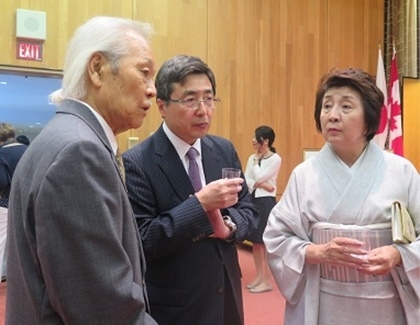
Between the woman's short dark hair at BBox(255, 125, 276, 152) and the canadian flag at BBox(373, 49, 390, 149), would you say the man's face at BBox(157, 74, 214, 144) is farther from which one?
the canadian flag at BBox(373, 49, 390, 149)

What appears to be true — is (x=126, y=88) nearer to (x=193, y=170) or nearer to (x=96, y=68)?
(x=96, y=68)

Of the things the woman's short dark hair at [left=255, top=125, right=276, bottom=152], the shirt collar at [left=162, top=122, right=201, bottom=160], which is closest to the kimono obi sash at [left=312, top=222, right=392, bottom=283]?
the shirt collar at [left=162, top=122, right=201, bottom=160]

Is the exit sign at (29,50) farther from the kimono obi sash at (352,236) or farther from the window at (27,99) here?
the kimono obi sash at (352,236)

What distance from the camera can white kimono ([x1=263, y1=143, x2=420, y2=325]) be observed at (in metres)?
1.53

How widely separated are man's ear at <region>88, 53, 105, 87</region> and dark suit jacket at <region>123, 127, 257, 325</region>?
0.50m

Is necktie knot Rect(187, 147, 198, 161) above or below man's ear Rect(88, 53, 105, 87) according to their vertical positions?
below

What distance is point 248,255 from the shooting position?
6.07 meters

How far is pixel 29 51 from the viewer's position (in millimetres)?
4941

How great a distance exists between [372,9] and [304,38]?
138 cm

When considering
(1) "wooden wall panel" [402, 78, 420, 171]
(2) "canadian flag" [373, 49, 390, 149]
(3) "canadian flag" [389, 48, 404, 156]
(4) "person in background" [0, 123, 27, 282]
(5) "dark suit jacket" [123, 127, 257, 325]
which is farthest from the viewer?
(1) "wooden wall panel" [402, 78, 420, 171]

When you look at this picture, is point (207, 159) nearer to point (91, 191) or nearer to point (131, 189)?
point (131, 189)

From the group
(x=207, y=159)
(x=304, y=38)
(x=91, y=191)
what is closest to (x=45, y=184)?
(x=91, y=191)

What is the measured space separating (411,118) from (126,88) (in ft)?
21.3

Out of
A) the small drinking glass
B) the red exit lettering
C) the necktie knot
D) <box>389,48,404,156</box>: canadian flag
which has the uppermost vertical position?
the red exit lettering
